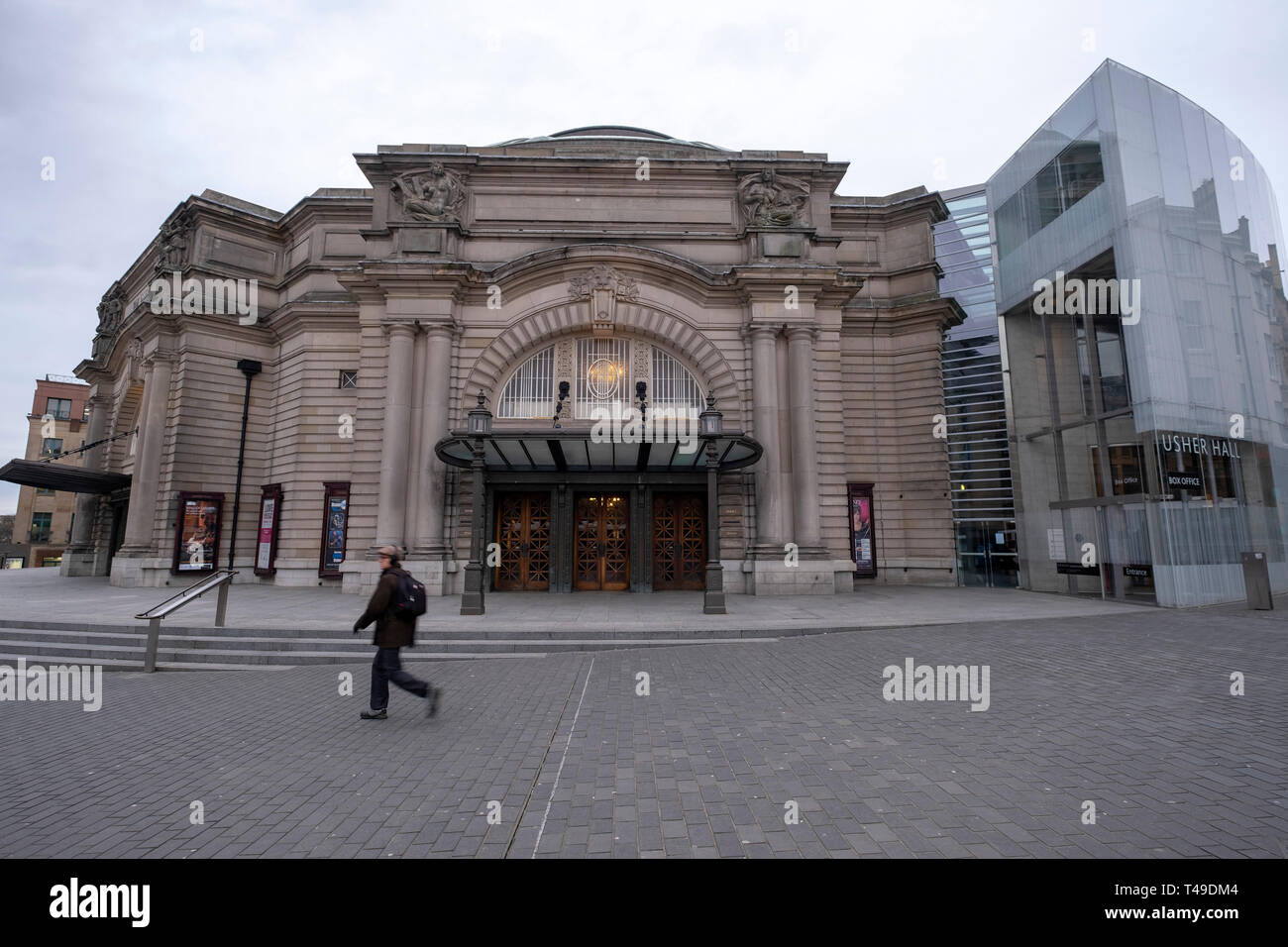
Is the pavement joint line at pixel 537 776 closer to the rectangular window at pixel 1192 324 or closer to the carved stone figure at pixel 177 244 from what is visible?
the rectangular window at pixel 1192 324

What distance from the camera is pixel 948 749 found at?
5.29m

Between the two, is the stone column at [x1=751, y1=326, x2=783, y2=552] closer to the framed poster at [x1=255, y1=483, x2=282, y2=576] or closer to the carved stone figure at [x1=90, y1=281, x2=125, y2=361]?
the framed poster at [x1=255, y1=483, x2=282, y2=576]

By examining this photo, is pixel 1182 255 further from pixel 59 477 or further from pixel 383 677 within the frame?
pixel 59 477

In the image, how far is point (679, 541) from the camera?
20031 mm

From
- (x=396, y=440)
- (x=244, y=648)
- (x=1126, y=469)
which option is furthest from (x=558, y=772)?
(x=1126, y=469)

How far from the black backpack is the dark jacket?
34 mm

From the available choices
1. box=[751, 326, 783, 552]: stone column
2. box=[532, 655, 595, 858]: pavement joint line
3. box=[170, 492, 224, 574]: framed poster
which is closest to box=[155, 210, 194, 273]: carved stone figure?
box=[170, 492, 224, 574]: framed poster

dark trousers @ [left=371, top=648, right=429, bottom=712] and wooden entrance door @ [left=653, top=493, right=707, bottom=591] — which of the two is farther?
wooden entrance door @ [left=653, top=493, right=707, bottom=591]

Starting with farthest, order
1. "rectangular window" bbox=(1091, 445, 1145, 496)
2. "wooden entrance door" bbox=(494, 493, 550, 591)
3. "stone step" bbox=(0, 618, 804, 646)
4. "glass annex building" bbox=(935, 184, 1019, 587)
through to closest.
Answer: "glass annex building" bbox=(935, 184, 1019, 587)
"wooden entrance door" bbox=(494, 493, 550, 591)
"rectangular window" bbox=(1091, 445, 1145, 496)
"stone step" bbox=(0, 618, 804, 646)

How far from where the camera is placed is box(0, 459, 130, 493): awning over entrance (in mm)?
24188

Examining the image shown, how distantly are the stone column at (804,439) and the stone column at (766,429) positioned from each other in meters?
0.61

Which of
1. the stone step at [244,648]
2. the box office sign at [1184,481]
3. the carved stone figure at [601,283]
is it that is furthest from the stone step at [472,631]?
the carved stone figure at [601,283]
